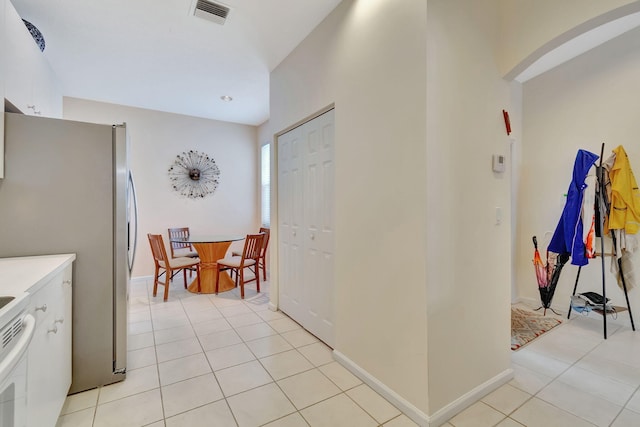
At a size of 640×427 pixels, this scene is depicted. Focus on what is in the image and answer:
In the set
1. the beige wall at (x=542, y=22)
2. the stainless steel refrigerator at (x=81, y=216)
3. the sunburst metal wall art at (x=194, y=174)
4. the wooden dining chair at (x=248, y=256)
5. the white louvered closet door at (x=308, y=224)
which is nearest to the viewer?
the beige wall at (x=542, y=22)

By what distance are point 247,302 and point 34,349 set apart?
267 centimetres

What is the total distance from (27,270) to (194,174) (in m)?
3.97

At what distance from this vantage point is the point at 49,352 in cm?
139

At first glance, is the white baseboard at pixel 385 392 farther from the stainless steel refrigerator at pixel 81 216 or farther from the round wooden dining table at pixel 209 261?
the round wooden dining table at pixel 209 261

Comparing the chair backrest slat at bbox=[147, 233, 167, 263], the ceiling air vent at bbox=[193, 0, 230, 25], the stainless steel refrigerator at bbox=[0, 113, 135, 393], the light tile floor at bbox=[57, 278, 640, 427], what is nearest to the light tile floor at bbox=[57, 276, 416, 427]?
the light tile floor at bbox=[57, 278, 640, 427]

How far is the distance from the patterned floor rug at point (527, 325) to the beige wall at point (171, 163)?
451 centimetres

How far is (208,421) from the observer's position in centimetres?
167

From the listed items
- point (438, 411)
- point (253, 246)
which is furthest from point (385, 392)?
point (253, 246)

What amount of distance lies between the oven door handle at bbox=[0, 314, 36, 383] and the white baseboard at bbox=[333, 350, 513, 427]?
1787 mm

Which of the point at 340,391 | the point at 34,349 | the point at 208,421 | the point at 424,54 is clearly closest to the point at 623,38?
the point at 424,54

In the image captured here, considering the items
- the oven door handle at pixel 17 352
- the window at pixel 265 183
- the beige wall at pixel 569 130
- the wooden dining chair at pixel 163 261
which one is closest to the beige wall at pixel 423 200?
the oven door handle at pixel 17 352

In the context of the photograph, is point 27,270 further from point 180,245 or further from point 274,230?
point 180,245

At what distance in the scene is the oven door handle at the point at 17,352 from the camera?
0.76m

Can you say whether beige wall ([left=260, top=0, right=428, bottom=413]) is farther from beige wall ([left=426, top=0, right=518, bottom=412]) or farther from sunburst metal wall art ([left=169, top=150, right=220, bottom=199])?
sunburst metal wall art ([left=169, top=150, right=220, bottom=199])
